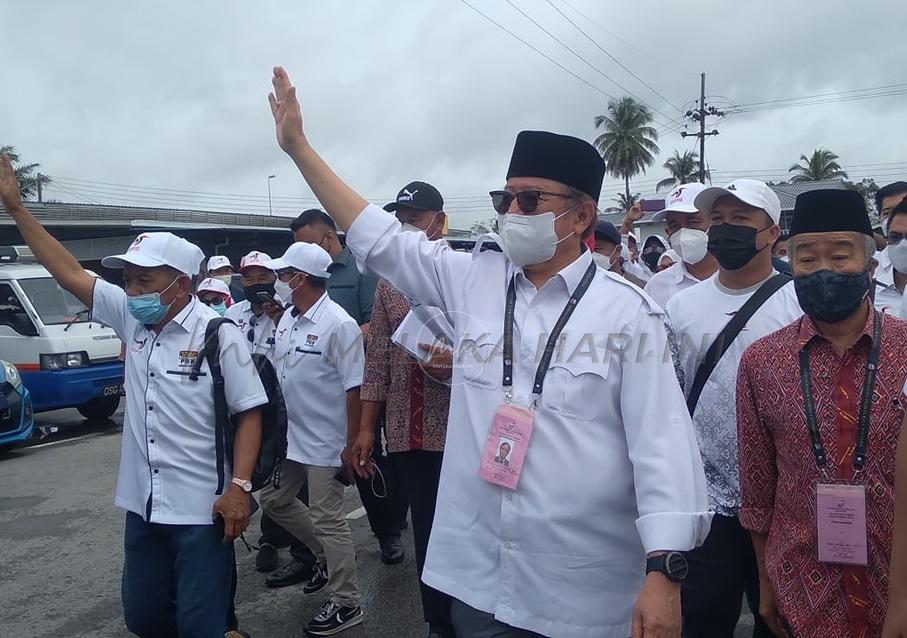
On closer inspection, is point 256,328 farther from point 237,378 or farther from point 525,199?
point 525,199

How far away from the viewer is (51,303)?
10906 millimetres

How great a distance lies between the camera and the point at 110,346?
10883 mm

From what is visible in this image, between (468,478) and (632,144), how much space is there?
54343 mm

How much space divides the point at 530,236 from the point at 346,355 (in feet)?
8.25

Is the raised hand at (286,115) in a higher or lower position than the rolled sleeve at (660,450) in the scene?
higher

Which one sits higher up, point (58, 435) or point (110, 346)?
point (110, 346)

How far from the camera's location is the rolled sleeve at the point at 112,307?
11.9ft

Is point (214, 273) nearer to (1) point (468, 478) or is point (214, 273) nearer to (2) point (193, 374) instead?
(2) point (193, 374)

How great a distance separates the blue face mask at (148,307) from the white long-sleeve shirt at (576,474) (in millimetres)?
1434

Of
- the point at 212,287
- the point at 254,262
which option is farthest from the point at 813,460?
the point at 212,287

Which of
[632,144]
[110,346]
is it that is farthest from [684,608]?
[632,144]

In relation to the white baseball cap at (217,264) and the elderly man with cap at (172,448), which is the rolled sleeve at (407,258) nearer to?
the elderly man with cap at (172,448)

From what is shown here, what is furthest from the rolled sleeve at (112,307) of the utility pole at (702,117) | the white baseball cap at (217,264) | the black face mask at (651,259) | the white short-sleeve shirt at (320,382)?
the utility pole at (702,117)

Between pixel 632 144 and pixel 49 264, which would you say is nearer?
pixel 49 264
